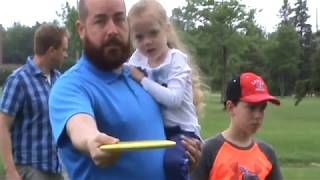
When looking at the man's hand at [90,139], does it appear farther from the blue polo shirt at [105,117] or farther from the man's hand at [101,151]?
the blue polo shirt at [105,117]

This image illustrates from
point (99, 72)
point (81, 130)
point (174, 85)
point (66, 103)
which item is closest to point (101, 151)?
point (81, 130)

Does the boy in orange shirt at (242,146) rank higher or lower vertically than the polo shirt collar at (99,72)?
lower

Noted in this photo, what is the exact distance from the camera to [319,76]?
177 feet

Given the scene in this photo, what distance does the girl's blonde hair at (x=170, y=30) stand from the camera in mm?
4031

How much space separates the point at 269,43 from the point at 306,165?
193 ft

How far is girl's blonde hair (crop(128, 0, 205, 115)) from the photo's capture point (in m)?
4.03

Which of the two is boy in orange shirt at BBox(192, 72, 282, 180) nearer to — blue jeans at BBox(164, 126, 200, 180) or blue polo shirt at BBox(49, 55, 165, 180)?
blue jeans at BBox(164, 126, 200, 180)

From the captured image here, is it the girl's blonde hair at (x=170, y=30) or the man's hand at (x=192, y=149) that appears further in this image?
the girl's blonde hair at (x=170, y=30)

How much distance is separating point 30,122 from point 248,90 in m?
2.23

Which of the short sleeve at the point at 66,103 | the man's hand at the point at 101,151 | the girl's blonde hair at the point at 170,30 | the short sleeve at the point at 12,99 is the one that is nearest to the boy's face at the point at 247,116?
the girl's blonde hair at the point at 170,30

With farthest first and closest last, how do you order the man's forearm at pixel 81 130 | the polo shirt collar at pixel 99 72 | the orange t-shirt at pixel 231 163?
the orange t-shirt at pixel 231 163 → the polo shirt collar at pixel 99 72 → the man's forearm at pixel 81 130

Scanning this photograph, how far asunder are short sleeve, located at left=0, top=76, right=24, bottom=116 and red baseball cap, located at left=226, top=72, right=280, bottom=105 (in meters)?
2.08

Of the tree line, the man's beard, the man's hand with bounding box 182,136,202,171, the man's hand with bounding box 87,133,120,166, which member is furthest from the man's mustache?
the tree line

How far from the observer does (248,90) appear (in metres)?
5.31
